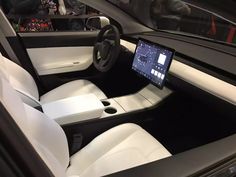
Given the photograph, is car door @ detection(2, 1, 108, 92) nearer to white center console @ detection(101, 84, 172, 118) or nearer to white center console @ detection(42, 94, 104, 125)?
white center console @ detection(101, 84, 172, 118)

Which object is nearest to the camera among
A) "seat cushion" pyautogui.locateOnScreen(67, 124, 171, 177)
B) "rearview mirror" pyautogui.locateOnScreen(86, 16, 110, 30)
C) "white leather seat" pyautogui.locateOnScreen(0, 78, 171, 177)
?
"white leather seat" pyautogui.locateOnScreen(0, 78, 171, 177)

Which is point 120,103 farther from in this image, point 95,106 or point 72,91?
point 72,91

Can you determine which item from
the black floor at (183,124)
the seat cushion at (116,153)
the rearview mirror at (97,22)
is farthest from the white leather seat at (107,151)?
the rearview mirror at (97,22)

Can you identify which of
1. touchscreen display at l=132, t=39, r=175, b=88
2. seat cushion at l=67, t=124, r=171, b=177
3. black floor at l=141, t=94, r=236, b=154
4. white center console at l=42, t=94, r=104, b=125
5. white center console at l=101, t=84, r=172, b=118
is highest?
touchscreen display at l=132, t=39, r=175, b=88

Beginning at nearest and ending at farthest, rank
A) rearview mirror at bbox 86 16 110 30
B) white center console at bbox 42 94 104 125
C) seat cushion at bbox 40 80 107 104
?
1. white center console at bbox 42 94 104 125
2. seat cushion at bbox 40 80 107 104
3. rearview mirror at bbox 86 16 110 30

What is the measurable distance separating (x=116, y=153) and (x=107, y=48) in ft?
2.73

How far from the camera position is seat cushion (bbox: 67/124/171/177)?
1189 millimetres

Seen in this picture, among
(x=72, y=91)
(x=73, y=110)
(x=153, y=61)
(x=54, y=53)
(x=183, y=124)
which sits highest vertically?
(x=153, y=61)

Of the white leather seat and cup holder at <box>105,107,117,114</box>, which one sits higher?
the white leather seat

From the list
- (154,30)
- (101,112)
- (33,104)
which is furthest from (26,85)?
(154,30)

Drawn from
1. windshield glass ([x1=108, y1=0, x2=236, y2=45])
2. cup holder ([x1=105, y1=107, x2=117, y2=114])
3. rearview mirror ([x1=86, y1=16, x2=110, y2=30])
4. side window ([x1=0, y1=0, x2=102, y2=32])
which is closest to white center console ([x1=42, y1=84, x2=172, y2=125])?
cup holder ([x1=105, y1=107, x2=117, y2=114])

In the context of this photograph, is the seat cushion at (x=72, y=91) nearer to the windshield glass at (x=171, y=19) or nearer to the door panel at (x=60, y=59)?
the door panel at (x=60, y=59)

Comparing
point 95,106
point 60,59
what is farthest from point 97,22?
point 95,106

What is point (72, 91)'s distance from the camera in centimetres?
193
